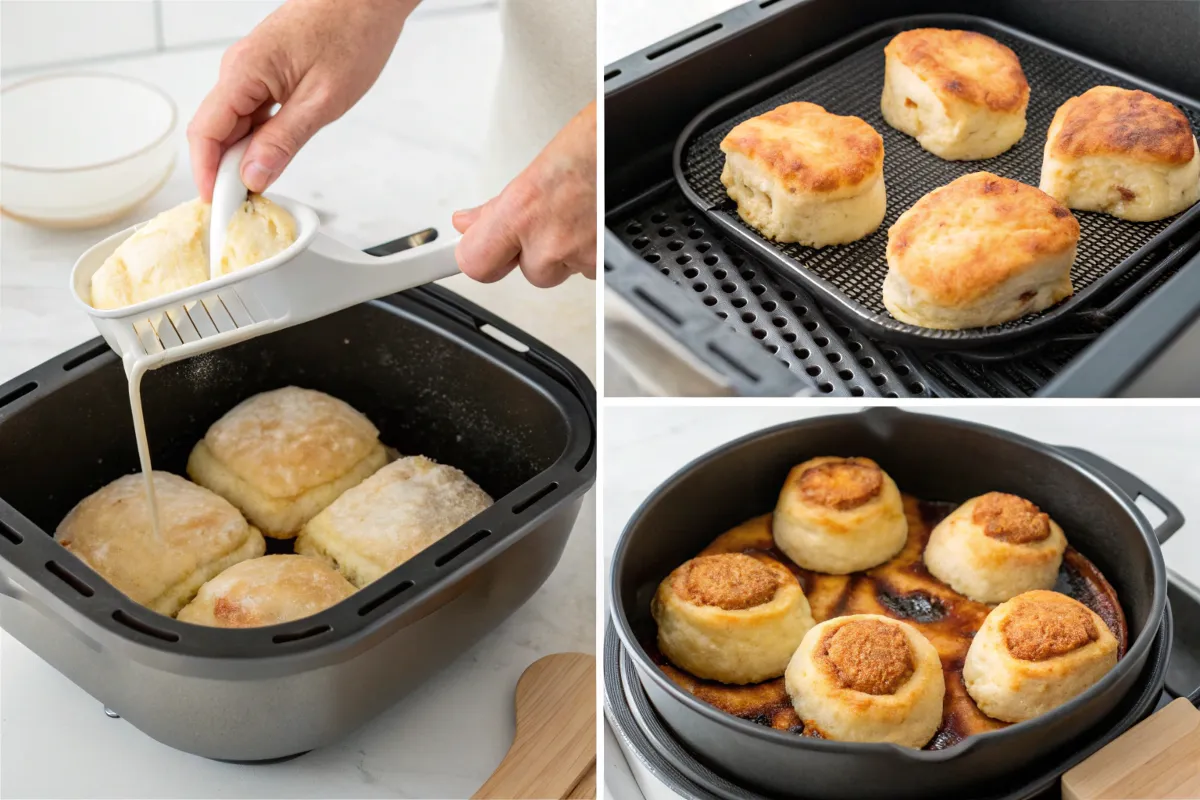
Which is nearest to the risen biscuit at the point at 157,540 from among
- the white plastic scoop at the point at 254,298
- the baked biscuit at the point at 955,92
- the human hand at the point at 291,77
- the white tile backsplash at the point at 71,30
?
the white plastic scoop at the point at 254,298

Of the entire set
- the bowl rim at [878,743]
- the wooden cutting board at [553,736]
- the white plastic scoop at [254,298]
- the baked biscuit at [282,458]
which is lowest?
the wooden cutting board at [553,736]

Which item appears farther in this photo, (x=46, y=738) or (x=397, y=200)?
(x=397, y=200)

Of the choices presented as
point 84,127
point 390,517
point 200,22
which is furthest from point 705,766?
point 200,22

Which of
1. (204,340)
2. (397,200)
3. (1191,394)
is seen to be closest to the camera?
(1191,394)

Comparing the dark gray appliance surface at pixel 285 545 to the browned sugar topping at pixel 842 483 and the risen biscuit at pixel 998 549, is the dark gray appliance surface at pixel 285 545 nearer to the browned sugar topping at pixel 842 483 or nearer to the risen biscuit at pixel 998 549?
the browned sugar topping at pixel 842 483

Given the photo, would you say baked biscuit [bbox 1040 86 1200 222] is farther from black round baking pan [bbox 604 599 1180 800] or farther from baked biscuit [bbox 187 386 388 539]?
baked biscuit [bbox 187 386 388 539]

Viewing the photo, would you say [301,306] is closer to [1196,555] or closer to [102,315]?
[102,315]

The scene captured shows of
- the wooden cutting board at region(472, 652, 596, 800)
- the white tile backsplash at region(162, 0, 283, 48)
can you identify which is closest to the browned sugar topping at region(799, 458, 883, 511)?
the wooden cutting board at region(472, 652, 596, 800)

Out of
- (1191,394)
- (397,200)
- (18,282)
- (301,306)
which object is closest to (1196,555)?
(1191,394)
